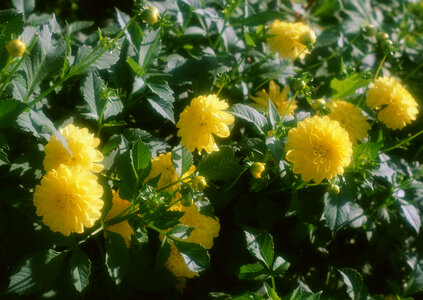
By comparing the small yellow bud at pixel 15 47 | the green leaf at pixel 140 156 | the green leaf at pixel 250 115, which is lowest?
the green leaf at pixel 140 156

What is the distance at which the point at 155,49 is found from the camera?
A: 1547 millimetres

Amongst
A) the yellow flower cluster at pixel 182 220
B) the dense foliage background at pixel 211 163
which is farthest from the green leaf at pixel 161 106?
the yellow flower cluster at pixel 182 220

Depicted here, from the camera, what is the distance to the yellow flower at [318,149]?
1.36 metres

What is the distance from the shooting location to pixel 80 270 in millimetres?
1273

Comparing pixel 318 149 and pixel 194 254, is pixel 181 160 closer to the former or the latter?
pixel 194 254

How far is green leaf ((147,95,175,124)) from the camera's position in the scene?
4.85 ft

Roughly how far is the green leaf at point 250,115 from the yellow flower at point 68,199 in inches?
21.4

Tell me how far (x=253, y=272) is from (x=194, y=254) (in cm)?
25

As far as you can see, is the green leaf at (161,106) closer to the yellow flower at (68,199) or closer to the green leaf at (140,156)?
the green leaf at (140,156)

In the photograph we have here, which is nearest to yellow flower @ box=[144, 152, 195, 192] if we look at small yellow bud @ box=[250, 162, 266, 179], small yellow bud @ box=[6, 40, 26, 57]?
small yellow bud @ box=[250, 162, 266, 179]

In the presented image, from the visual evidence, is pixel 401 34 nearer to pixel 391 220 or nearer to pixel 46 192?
pixel 391 220

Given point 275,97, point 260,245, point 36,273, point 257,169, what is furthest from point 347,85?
point 36,273

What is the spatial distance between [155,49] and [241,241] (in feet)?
2.68

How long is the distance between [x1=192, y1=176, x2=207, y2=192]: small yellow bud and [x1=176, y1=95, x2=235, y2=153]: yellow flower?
0.39 feet
